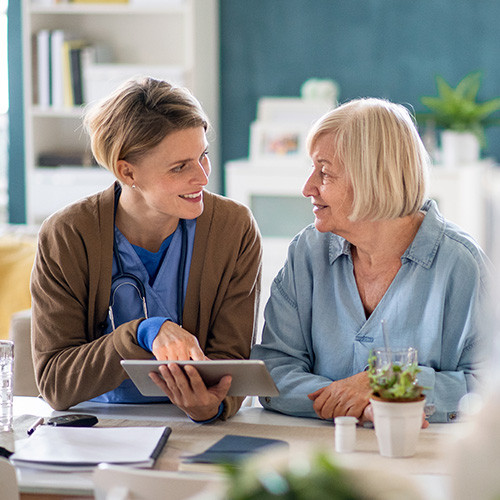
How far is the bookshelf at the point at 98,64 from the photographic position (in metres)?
4.39

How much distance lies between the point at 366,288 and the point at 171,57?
3.14 m

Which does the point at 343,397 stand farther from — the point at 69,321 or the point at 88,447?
the point at 69,321

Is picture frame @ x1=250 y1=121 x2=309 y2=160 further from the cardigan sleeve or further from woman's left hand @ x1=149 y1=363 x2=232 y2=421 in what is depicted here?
woman's left hand @ x1=149 y1=363 x2=232 y2=421

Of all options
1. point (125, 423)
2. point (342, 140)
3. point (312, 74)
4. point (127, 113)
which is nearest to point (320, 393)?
point (125, 423)

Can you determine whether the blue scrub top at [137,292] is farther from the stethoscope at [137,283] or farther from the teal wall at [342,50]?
the teal wall at [342,50]

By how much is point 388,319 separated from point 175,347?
1.54 feet

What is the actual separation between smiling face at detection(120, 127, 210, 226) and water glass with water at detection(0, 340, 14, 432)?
48cm

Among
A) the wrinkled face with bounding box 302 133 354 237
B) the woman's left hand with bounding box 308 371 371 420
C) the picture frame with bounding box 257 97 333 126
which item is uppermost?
the picture frame with bounding box 257 97 333 126

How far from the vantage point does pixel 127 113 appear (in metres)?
1.88

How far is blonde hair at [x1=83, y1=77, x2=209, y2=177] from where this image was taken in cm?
187

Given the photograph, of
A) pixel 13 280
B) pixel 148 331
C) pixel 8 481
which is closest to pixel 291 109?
pixel 13 280

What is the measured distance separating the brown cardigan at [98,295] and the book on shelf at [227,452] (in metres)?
0.29

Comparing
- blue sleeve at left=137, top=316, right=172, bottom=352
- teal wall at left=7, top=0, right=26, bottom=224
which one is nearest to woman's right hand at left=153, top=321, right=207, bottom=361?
blue sleeve at left=137, top=316, right=172, bottom=352

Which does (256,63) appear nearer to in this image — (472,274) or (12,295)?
(12,295)
